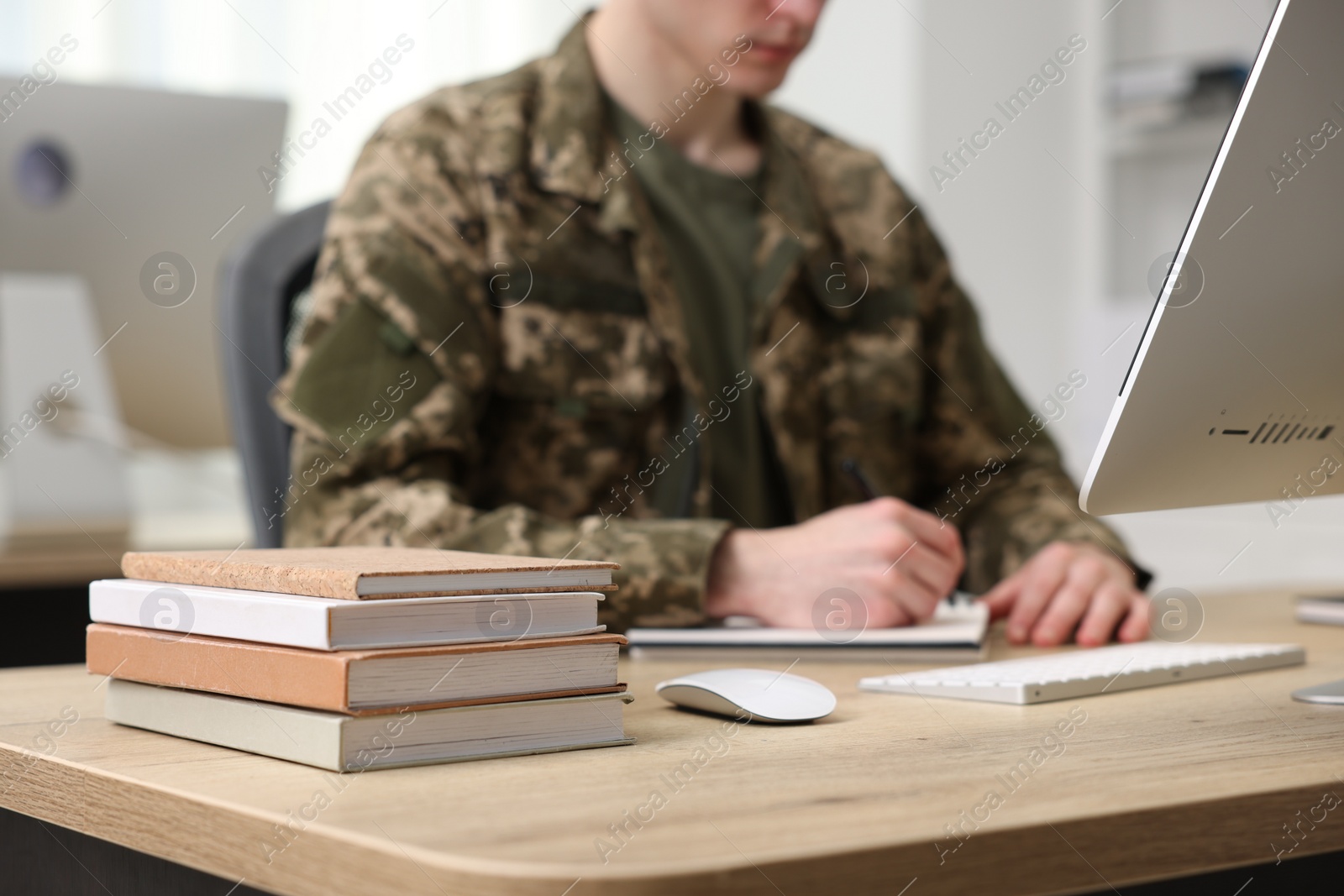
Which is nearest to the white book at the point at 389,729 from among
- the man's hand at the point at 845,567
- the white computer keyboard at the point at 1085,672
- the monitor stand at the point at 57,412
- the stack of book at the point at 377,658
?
the stack of book at the point at 377,658

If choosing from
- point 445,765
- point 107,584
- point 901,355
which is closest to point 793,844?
point 445,765

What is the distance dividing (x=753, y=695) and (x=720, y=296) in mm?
851

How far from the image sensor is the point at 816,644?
3.18 feet

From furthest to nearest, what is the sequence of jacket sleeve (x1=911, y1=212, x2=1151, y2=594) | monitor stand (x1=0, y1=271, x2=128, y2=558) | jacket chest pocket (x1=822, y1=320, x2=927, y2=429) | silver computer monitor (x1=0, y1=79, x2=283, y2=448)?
monitor stand (x1=0, y1=271, x2=128, y2=558) < silver computer monitor (x1=0, y1=79, x2=283, y2=448) < jacket chest pocket (x1=822, y1=320, x2=927, y2=429) < jacket sleeve (x1=911, y1=212, x2=1151, y2=594)

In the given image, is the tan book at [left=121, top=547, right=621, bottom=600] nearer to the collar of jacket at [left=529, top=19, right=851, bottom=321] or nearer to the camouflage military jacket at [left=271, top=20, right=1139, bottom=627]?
the camouflage military jacket at [left=271, top=20, right=1139, bottom=627]

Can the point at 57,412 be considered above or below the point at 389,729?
above

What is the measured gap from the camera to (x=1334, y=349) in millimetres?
821

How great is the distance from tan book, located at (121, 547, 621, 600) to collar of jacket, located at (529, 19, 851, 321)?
0.75 m

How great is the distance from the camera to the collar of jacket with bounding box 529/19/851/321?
1.40 metres

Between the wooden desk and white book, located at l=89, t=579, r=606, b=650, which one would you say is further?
white book, located at l=89, t=579, r=606, b=650

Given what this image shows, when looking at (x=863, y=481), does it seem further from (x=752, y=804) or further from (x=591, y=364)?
(x=752, y=804)

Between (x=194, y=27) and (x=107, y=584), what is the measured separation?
8.34 ft

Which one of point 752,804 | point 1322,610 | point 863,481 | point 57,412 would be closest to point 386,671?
point 752,804

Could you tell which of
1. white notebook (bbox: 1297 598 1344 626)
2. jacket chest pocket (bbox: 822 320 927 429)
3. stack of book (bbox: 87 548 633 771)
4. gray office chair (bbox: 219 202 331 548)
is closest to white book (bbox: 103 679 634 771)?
stack of book (bbox: 87 548 633 771)
